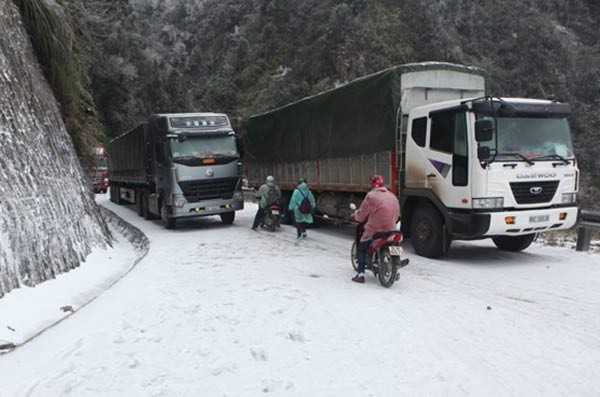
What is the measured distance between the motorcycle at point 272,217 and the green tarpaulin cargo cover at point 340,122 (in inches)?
63.1

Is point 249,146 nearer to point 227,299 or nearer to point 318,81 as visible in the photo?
point 227,299

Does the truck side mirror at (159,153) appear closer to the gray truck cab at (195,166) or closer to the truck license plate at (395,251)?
the gray truck cab at (195,166)

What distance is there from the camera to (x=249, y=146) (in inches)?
705

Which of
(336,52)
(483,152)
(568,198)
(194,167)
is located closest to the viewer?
(483,152)

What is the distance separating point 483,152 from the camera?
7934mm

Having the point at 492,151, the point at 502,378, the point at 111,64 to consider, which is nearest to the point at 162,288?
the point at 502,378

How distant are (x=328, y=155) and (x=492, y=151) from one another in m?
5.09

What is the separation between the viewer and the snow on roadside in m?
5.07

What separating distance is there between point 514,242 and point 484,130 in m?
2.94

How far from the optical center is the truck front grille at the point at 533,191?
8.16 m


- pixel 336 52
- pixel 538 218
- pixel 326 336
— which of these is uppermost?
pixel 336 52

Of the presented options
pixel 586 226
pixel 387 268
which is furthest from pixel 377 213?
pixel 586 226

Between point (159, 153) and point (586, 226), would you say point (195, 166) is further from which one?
point (586, 226)

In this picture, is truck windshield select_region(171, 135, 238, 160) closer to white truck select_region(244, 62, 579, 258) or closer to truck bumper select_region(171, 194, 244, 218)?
truck bumper select_region(171, 194, 244, 218)
